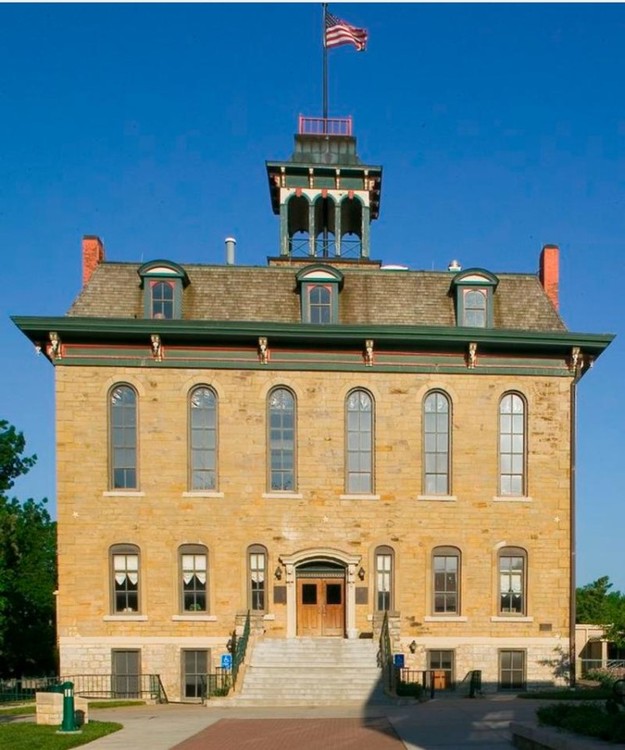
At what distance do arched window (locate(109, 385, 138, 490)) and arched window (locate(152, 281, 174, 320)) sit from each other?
9.70 ft

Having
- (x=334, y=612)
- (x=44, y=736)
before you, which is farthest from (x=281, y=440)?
(x=44, y=736)

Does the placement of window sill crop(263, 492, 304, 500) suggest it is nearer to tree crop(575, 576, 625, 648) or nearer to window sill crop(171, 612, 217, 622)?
window sill crop(171, 612, 217, 622)

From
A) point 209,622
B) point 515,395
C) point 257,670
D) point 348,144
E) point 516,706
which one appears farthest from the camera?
point 348,144

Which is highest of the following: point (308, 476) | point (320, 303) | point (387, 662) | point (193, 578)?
point (320, 303)

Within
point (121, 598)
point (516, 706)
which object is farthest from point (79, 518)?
point (516, 706)

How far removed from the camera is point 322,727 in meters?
17.4

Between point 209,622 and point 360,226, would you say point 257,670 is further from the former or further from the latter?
point 360,226

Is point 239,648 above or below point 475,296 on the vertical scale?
below

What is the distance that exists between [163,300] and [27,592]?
23.2 meters

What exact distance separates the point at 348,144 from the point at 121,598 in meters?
21.5

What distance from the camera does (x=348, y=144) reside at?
110ft

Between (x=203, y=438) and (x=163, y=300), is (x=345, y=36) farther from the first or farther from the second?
(x=203, y=438)

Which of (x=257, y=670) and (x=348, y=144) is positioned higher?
(x=348, y=144)

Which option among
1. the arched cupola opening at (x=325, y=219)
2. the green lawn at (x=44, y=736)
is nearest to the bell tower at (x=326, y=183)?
the arched cupola opening at (x=325, y=219)
